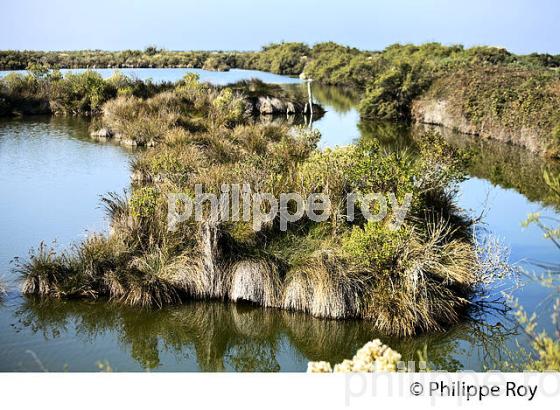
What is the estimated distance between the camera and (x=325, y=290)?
314 inches

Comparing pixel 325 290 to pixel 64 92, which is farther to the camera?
pixel 64 92

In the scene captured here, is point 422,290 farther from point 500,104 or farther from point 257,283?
point 500,104

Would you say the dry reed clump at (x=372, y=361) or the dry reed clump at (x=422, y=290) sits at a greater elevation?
the dry reed clump at (x=372, y=361)

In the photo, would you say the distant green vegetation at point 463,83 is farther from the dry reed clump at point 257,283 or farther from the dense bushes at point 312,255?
the dry reed clump at point 257,283

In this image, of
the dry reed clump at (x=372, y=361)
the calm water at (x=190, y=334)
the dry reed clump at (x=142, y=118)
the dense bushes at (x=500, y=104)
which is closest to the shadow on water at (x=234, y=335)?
the calm water at (x=190, y=334)

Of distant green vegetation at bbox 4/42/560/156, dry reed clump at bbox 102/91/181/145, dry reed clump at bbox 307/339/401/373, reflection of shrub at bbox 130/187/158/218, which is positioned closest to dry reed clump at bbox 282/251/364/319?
reflection of shrub at bbox 130/187/158/218

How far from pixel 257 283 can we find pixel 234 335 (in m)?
0.83

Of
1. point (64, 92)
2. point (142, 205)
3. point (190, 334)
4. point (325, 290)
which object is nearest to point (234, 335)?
point (190, 334)

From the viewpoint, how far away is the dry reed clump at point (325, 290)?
26.1ft

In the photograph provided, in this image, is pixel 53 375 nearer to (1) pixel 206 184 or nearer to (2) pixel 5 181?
(1) pixel 206 184

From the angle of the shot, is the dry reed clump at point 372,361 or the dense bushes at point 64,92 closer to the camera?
the dry reed clump at point 372,361

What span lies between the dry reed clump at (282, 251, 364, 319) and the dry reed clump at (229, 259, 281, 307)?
0.17 metres

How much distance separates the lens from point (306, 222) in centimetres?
933

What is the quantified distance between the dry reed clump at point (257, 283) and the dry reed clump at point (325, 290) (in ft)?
0.54
